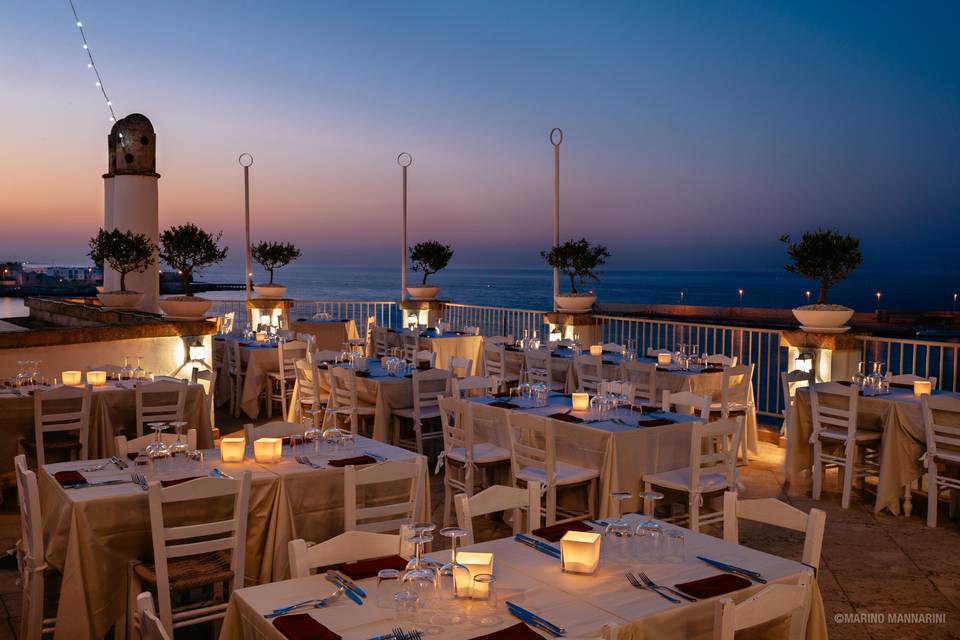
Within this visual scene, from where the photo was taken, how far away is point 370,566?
2.99m

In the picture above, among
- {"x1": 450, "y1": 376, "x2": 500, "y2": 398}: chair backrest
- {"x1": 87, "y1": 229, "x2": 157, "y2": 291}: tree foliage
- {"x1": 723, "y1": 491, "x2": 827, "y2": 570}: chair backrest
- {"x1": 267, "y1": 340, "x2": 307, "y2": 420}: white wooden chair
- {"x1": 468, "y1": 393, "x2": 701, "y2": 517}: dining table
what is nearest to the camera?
{"x1": 723, "y1": 491, "x2": 827, "y2": 570}: chair backrest

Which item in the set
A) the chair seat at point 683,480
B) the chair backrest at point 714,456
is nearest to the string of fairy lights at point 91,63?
the chair seat at point 683,480

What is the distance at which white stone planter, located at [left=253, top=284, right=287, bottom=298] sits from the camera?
15.2 metres

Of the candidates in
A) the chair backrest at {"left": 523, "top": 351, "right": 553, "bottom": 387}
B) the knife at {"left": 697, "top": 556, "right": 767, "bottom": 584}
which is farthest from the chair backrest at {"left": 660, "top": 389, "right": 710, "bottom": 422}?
the knife at {"left": 697, "top": 556, "right": 767, "bottom": 584}

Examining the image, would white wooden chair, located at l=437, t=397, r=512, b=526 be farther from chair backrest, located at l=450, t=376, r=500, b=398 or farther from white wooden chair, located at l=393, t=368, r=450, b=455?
white wooden chair, located at l=393, t=368, r=450, b=455

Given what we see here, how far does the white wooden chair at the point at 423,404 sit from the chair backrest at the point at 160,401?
2.12 metres

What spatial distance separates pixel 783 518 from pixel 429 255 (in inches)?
484

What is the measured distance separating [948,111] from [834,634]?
26.9 metres

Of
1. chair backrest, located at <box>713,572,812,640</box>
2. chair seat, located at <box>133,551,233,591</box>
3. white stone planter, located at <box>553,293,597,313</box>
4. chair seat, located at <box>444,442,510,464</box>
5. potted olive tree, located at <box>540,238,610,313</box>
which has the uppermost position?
potted olive tree, located at <box>540,238,610,313</box>

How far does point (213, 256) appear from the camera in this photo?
11188mm

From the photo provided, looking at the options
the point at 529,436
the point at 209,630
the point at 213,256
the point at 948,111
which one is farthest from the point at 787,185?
the point at 209,630

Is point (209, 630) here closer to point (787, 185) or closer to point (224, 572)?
point (224, 572)

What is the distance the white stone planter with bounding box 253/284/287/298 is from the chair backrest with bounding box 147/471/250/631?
11.4 metres

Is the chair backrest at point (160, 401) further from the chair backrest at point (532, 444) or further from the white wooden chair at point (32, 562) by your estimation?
the chair backrest at point (532, 444)
